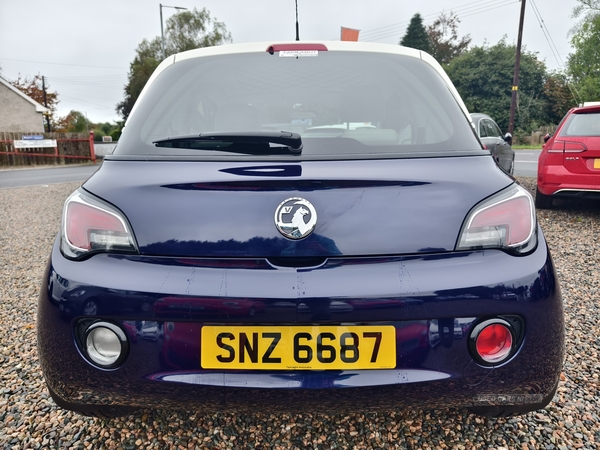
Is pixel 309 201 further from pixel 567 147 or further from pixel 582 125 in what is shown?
pixel 582 125

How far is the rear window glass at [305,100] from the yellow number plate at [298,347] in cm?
70

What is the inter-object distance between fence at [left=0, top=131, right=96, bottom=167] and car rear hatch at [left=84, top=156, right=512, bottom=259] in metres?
23.8

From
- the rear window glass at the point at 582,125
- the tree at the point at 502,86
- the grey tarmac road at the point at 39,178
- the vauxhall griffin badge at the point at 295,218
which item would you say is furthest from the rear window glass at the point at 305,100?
the tree at the point at 502,86

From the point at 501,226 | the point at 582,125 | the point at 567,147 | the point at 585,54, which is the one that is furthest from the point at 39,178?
the point at 585,54

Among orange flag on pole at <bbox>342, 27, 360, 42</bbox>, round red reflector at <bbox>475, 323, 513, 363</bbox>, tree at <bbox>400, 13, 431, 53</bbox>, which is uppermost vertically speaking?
tree at <bbox>400, 13, 431, 53</bbox>

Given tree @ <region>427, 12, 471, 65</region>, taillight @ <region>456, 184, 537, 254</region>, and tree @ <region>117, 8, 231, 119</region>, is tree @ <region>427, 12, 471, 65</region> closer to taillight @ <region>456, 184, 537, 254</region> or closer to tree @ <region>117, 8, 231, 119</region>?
tree @ <region>117, 8, 231, 119</region>

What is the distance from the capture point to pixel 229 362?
1333 millimetres

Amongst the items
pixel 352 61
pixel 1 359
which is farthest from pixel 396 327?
pixel 1 359

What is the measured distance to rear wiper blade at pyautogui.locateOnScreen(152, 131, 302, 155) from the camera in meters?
1.54

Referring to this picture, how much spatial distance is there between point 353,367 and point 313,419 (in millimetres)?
712

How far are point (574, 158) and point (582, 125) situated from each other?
1.63 ft

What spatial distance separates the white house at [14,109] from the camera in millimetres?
33875

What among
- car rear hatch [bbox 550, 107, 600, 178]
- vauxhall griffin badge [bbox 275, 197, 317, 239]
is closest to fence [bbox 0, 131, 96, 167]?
car rear hatch [bbox 550, 107, 600, 178]

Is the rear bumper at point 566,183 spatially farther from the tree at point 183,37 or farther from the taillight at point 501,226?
the tree at point 183,37
